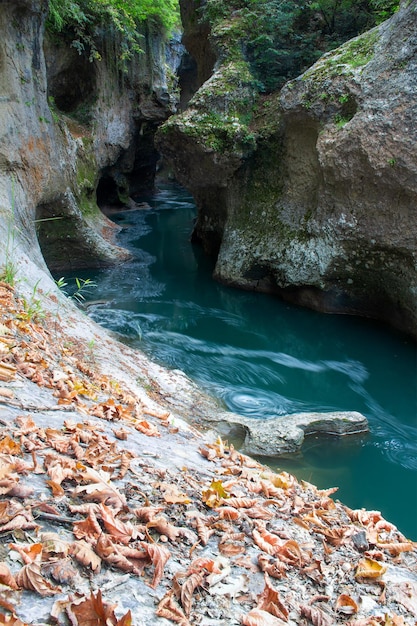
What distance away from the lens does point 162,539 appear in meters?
2.08

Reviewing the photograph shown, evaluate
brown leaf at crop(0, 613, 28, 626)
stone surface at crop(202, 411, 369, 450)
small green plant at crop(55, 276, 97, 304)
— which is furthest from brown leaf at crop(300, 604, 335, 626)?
small green plant at crop(55, 276, 97, 304)

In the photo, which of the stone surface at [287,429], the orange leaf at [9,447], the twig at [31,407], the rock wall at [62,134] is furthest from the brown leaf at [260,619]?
the rock wall at [62,134]

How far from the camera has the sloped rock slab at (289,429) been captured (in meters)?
5.36

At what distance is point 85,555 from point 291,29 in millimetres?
11768

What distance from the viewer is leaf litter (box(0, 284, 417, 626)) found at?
1.67 m

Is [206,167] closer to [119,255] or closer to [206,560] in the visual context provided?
[119,255]

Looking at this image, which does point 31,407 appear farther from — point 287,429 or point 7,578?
point 287,429

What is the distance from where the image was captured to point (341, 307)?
410 inches

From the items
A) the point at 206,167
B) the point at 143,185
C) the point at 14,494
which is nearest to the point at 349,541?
the point at 14,494

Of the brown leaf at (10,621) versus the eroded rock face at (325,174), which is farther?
the eroded rock face at (325,174)

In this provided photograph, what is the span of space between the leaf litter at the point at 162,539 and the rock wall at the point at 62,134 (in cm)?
347

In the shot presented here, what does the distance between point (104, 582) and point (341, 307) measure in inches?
369

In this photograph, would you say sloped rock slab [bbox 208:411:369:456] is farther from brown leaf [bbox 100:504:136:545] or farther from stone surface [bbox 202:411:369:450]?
brown leaf [bbox 100:504:136:545]

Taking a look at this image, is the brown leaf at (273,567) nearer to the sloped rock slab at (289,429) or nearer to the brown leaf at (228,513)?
the brown leaf at (228,513)
